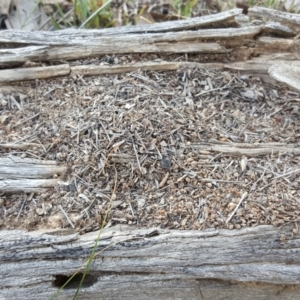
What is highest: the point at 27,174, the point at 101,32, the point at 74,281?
the point at 101,32

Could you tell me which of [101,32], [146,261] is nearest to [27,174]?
[146,261]

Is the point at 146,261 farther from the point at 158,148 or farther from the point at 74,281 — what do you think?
the point at 158,148

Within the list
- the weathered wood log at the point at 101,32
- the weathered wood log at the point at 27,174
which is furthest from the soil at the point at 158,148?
the weathered wood log at the point at 101,32

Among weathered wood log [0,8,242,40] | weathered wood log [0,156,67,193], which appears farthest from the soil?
weathered wood log [0,8,242,40]

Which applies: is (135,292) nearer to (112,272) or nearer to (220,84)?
(112,272)

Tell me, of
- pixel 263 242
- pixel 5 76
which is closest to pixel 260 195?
pixel 263 242

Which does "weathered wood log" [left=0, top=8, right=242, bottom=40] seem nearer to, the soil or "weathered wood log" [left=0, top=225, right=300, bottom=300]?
the soil
